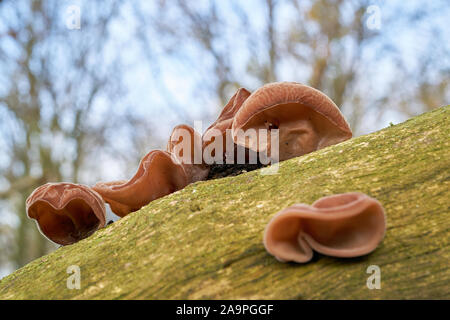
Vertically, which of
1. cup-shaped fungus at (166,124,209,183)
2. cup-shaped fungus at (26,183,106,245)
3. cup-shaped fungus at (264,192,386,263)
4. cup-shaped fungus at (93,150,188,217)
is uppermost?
cup-shaped fungus at (166,124,209,183)

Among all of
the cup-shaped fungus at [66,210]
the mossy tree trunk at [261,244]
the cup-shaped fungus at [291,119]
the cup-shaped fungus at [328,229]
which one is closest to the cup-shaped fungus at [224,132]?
the cup-shaped fungus at [291,119]

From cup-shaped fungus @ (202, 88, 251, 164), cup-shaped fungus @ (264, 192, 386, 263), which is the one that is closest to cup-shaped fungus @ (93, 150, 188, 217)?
cup-shaped fungus @ (202, 88, 251, 164)

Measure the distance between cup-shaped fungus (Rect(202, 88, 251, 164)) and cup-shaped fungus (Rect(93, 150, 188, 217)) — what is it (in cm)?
22

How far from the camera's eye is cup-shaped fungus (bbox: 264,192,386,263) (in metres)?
1.01

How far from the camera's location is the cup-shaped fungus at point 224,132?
192 centimetres

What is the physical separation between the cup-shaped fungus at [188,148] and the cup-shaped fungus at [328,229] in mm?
903

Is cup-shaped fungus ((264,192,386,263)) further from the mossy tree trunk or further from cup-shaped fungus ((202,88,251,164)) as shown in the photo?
cup-shaped fungus ((202,88,251,164))

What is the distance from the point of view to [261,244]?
45.1 inches

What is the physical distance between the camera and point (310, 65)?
8.05 metres

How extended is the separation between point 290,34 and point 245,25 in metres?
0.97

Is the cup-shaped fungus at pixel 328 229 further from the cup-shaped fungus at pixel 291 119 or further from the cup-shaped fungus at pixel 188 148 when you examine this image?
the cup-shaped fungus at pixel 188 148

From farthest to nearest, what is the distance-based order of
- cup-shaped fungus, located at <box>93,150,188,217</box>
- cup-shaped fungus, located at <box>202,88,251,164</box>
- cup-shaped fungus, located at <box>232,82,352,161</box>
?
1. cup-shaped fungus, located at <box>202,88,251,164</box>
2. cup-shaped fungus, located at <box>93,150,188,217</box>
3. cup-shaped fungus, located at <box>232,82,352,161</box>

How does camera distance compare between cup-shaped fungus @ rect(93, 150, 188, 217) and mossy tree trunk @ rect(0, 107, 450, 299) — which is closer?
mossy tree trunk @ rect(0, 107, 450, 299)
